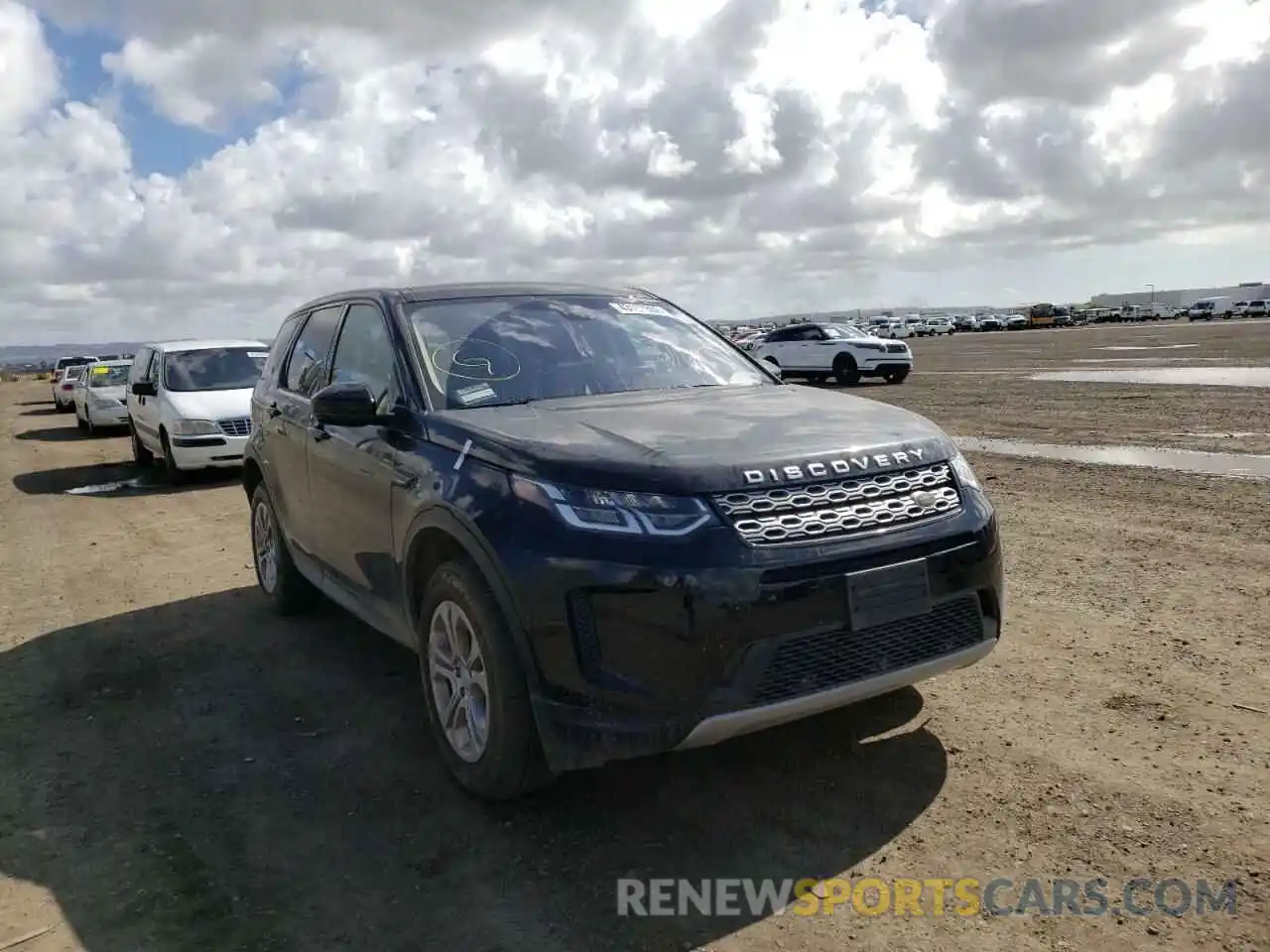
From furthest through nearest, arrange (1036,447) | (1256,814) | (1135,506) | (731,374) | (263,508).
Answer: (1036,447) < (1135,506) < (263,508) < (731,374) < (1256,814)

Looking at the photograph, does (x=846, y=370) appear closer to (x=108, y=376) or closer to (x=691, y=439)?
(x=108, y=376)

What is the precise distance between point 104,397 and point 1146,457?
1919cm

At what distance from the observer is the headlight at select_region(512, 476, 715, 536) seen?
10.5 feet

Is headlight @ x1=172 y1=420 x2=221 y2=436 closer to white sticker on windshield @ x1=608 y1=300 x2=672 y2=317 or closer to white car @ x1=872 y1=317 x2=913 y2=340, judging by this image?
white sticker on windshield @ x1=608 y1=300 x2=672 y2=317

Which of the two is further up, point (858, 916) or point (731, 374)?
point (731, 374)

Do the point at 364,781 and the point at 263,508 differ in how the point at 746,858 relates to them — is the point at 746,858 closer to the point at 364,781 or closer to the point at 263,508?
the point at 364,781

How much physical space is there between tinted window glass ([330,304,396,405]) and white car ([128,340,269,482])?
7089mm

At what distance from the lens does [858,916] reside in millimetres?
2973

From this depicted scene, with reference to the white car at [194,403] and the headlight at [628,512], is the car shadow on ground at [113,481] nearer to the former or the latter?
the white car at [194,403]

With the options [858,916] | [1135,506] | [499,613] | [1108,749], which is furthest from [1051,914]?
[1135,506]

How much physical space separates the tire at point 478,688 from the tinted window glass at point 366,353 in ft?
3.71

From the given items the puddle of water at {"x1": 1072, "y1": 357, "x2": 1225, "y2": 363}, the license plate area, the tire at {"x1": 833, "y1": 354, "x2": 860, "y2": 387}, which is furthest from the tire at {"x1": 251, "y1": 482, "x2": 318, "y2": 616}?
the puddle of water at {"x1": 1072, "y1": 357, "x2": 1225, "y2": 363}

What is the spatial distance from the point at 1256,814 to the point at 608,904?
84.4 inches

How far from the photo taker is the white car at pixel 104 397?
21000 millimetres
